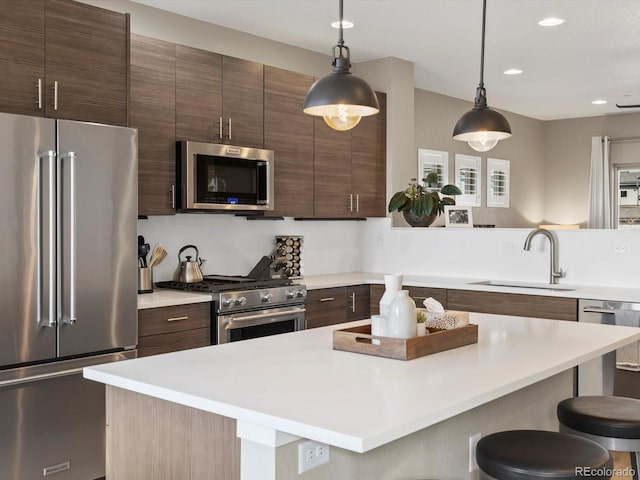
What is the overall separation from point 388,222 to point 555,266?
59.4 inches

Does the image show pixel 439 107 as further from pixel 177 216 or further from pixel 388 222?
pixel 177 216

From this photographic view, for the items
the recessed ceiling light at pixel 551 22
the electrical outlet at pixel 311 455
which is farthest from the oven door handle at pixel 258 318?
the recessed ceiling light at pixel 551 22

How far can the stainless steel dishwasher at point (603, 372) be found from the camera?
328cm

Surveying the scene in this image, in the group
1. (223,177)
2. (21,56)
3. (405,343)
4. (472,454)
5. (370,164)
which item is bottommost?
(472,454)

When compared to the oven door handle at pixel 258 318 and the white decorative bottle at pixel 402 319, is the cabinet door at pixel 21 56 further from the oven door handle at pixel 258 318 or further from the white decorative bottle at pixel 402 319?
the white decorative bottle at pixel 402 319

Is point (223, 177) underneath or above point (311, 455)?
above

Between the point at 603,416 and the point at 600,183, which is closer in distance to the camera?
the point at 603,416

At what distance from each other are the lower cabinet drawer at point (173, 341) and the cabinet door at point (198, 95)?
1.21 meters

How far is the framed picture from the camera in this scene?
5.95 metres

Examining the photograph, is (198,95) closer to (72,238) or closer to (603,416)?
(72,238)

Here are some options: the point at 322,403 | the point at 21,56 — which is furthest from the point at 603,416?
the point at 21,56

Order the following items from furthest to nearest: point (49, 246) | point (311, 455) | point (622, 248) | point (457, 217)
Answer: point (457, 217) → point (622, 248) → point (49, 246) → point (311, 455)

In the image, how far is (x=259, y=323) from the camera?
170 inches

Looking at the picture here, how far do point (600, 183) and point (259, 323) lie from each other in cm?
667
